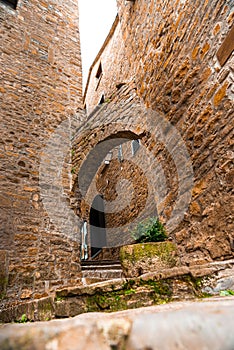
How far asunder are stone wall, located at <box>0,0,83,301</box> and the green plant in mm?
2024

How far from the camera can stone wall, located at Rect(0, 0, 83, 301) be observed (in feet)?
12.5


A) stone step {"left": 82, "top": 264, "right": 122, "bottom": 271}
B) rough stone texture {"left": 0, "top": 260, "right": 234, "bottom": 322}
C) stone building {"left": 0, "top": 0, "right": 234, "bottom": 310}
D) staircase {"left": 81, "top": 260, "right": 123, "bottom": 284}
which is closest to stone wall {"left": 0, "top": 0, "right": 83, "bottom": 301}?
stone building {"left": 0, "top": 0, "right": 234, "bottom": 310}

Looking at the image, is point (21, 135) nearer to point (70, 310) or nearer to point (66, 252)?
point (66, 252)

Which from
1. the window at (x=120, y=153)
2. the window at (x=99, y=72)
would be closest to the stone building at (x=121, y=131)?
the window at (x=120, y=153)

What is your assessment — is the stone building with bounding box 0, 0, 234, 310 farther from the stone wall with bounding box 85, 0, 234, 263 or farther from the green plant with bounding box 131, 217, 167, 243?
the green plant with bounding box 131, 217, 167, 243

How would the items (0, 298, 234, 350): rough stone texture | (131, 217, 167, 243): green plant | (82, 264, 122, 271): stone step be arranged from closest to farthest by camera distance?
(0, 298, 234, 350): rough stone texture
(131, 217, 167, 243): green plant
(82, 264, 122, 271): stone step

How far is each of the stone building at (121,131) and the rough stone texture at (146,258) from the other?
0.27 meters

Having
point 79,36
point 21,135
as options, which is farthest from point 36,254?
point 79,36

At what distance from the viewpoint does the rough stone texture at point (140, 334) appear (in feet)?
1.34

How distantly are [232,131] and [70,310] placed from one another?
69.6 inches

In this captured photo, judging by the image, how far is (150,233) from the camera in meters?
2.66

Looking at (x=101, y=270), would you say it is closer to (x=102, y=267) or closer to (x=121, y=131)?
(x=102, y=267)

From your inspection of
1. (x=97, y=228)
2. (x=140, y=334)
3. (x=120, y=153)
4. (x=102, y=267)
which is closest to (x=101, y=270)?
(x=102, y=267)

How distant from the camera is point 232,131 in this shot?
1.92m
